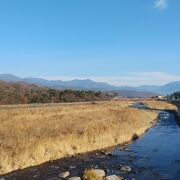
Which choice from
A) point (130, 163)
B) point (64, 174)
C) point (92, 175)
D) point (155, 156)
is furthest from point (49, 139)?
point (155, 156)

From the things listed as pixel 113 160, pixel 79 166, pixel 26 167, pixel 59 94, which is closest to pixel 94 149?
pixel 113 160

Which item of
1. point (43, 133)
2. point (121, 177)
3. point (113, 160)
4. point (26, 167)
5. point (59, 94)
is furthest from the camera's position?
point (59, 94)

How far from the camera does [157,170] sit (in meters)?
30.3

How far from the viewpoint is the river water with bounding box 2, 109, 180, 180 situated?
93.0 feet

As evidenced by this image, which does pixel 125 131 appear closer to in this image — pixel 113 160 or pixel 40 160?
pixel 113 160

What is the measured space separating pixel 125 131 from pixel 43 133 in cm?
1501

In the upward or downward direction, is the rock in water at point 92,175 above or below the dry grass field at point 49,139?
below

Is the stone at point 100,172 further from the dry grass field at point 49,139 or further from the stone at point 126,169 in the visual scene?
the dry grass field at point 49,139

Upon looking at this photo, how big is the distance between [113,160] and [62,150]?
444 cm

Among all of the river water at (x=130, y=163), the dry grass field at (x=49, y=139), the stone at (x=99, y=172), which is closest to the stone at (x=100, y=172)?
the stone at (x=99, y=172)

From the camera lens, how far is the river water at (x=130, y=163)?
28359 millimetres

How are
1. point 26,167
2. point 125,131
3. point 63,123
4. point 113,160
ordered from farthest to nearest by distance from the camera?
point 125,131 < point 63,123 < point 113,160 < point 26,167

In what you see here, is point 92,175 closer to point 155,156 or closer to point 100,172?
point 100,172

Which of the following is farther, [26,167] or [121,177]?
[26,167]
